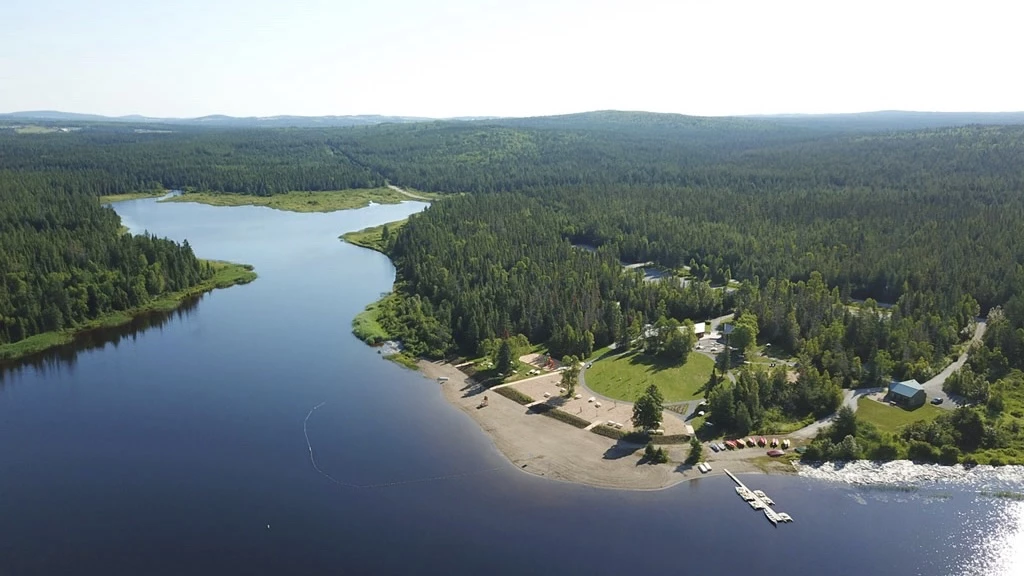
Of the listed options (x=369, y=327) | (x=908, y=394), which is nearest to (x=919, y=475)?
(x=908, y=394)

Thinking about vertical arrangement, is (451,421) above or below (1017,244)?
below

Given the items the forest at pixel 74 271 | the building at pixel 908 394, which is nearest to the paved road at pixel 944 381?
the building at pixel 908 394

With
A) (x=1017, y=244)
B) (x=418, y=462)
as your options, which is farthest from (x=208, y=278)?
(x=1017, y=244)

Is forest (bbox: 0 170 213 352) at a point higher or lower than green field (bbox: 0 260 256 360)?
higher

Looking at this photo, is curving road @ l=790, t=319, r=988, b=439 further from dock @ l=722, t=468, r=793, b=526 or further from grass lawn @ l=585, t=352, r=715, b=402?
grass lawn @ l=585, t=352, r=715, b=402

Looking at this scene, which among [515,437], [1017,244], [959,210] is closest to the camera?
[515,437]

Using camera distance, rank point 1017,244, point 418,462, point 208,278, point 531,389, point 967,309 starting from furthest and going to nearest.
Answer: point 208,278 < point 1017,244 < point 967,309 < point 531,389 < point 418,462

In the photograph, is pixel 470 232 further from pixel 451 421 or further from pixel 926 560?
pixel 926 560

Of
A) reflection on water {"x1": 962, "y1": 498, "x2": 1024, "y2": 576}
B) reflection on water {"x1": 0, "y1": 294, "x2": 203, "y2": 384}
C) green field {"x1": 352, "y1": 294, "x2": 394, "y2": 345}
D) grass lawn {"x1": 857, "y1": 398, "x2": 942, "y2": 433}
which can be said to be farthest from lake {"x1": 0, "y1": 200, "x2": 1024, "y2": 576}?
green field {"x1": 352, "y1": 294, "x2": 394, "y2": 345}
